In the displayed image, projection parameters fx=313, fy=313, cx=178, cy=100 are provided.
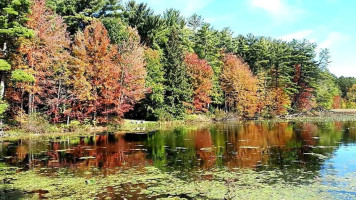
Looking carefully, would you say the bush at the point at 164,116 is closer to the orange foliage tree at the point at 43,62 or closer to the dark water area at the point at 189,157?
the orange foliage tree at the point at 43,62

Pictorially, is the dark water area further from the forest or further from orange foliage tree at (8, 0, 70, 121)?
the forest

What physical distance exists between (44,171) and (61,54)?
2094 centimetres

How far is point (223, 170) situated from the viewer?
43.9ft

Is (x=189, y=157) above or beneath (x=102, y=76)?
beneath

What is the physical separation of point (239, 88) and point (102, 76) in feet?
97.2

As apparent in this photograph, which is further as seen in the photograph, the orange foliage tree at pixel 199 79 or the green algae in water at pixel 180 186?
the orange foliage tree at pixel 199 79

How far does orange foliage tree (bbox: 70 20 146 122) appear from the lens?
3459cm

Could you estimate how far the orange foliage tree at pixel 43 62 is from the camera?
2928cm

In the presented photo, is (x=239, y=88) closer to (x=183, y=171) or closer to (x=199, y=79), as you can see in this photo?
(x=199, y=79)

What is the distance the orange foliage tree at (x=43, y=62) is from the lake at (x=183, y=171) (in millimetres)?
10343

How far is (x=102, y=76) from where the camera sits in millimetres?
35938

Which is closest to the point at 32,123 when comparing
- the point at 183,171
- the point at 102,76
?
the point at 102,76

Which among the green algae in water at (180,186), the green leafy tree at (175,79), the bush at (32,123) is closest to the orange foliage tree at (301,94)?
the green leafy tree at (175,79)

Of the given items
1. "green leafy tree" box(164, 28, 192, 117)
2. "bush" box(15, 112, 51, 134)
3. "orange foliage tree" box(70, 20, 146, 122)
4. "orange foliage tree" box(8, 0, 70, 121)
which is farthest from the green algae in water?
"green leafy tree" box(164, 28, 192, 117)
